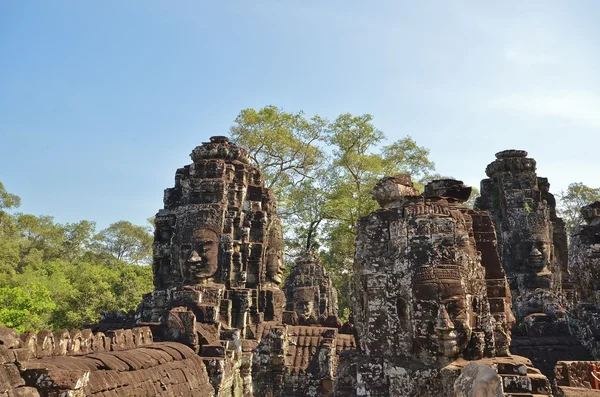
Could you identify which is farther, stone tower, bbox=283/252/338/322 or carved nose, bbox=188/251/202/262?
stone tower, bbox=283/252/338/322

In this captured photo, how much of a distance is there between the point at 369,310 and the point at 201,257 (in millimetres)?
5559

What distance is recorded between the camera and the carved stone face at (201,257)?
33.2ft

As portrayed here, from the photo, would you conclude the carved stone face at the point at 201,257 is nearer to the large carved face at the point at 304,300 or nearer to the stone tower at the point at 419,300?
the stone tower at the point at 419,300

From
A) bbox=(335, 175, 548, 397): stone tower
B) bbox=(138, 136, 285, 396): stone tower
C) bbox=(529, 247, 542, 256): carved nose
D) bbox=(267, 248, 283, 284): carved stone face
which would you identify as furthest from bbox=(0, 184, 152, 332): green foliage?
bbox=(529, 247, 542, 256): carved nose

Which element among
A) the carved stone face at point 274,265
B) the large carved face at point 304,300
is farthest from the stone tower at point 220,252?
the large carved face at point 304,300

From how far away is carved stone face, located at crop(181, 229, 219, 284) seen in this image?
10133 millimetres

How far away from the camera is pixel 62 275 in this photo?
2580 centimetres

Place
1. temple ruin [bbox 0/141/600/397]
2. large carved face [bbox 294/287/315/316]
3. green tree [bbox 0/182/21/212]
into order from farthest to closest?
green tree [bbox 0/182/21/212] < large carved face [bbox 294/287/315/316] < temple ruin [bbox 0/141/600/397]

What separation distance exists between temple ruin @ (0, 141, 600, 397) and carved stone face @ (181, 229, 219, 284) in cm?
3

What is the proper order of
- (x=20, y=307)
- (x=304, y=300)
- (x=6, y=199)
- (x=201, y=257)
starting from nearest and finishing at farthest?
(x=201, y=257)
(x=20, y=307)
(x=304, y=300)
(x=6, y=199)

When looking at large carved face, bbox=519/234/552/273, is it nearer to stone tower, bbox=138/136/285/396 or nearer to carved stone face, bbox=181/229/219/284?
stone tower, bbox=138/136/285/396

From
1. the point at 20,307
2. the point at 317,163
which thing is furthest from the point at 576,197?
the point at 20,307

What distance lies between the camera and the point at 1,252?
2506cm

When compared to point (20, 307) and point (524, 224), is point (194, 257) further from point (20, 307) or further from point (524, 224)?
point (524, 224)
